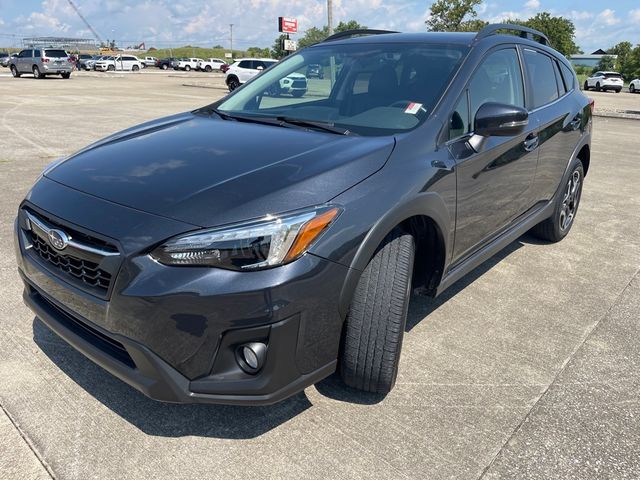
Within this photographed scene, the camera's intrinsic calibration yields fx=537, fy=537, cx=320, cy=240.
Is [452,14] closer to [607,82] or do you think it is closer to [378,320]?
[607,82]

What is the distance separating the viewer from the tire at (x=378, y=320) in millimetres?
2271

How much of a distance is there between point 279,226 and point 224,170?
472mm

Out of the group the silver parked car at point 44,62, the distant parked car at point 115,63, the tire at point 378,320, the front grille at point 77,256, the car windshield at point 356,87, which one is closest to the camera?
the front grille at point 77,256

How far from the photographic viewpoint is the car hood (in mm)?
2053

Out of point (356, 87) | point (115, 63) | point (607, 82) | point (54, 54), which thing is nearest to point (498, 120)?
point (356, 87)

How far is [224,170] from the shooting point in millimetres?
2283

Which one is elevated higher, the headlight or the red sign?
the red sign

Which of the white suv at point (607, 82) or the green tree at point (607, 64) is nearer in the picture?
the white suv at point (607, 82)

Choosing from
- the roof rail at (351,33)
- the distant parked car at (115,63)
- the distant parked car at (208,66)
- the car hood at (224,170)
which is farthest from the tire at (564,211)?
the distant parked car at (208,66)

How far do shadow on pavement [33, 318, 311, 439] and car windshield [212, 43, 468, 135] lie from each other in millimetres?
1432

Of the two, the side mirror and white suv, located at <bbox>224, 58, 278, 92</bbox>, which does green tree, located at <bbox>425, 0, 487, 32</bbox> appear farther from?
the side mirror

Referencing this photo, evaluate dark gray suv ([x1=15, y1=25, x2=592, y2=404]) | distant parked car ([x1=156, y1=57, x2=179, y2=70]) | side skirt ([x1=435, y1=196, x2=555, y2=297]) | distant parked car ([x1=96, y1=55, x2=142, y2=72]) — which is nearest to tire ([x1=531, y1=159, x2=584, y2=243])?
side skirt ([x1=435, y1=196, x2=555, y2=297])

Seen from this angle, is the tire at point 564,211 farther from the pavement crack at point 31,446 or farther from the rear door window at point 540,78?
the pavement crack at point 31,446

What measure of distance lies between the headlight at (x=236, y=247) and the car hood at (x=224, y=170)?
0.17 feet
